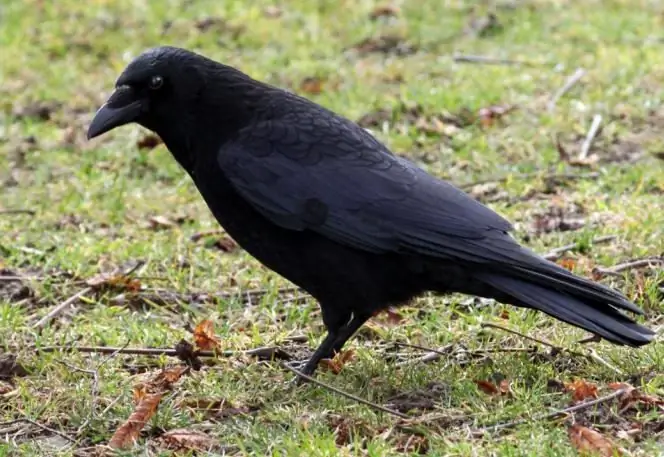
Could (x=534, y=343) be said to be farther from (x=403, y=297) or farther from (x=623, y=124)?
(x=623, y=124)

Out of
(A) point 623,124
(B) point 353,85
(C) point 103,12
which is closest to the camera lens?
(A) point 623,124

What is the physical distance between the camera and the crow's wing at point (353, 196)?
4.75 metres

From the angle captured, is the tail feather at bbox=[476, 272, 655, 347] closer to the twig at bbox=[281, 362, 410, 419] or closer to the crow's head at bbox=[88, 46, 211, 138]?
the twig at bbox=[281, 362, 410, 419]

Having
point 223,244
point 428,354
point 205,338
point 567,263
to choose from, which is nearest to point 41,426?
point 205,338

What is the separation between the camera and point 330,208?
4.87 m

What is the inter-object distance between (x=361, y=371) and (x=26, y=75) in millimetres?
5976

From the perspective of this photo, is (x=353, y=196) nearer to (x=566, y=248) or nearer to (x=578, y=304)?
(x=578, y=304)

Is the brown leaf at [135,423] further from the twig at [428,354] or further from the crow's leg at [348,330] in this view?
the twig at [428,354]

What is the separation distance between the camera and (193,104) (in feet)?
16.7

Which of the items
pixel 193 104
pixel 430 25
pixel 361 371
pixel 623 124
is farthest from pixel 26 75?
pixel 361 371

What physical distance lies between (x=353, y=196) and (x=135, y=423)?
121 cm

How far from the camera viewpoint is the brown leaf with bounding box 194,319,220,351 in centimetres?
520

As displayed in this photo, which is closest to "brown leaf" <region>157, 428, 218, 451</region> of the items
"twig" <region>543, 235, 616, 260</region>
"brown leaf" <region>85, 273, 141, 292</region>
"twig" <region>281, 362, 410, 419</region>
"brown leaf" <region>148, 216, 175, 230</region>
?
"twig" <region>281, 362, 410, 419</region>

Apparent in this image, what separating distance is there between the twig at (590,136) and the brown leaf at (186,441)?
3913 millimetres
